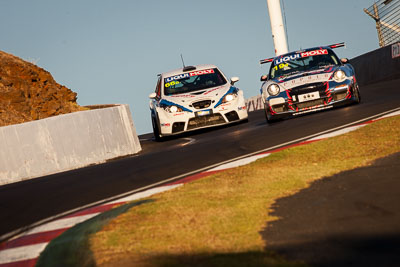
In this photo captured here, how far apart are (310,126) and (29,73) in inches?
651

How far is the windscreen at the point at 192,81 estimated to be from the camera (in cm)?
1535

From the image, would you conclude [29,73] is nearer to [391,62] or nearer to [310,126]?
[391,62]

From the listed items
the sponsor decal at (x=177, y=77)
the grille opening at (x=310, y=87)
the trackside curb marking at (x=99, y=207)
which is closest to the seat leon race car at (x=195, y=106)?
the sponsor decal at (x=177, y=77)

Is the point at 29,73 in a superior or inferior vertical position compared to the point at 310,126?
superior

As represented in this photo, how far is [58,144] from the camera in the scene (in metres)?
12.2

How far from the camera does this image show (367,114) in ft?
37.2

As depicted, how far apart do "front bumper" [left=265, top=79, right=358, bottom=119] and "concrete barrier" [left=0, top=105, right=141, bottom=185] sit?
309 centimetres

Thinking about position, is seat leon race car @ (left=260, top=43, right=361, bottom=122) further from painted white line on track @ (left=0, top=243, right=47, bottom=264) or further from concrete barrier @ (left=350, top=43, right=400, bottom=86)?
concrete barrier @ (left=350, top=43, right=400, bottom=86)

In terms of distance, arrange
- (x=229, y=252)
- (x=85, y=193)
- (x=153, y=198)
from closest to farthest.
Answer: (x=229, y=252)
(x=153, y=198)
(x=85, y=193)

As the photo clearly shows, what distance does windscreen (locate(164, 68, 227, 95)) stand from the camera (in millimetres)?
15352

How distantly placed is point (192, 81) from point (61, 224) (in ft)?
31.2

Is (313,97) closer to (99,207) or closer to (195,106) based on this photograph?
(195,106)

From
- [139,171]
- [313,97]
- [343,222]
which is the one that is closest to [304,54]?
[313,97]

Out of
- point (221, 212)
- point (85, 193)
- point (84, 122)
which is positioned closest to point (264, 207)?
point (221, 212)
